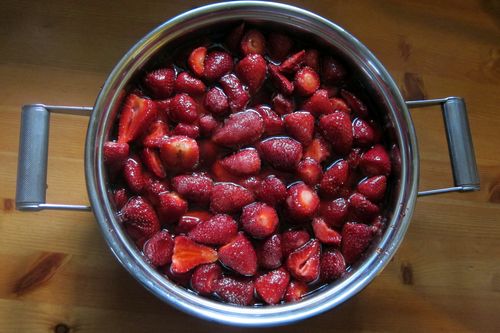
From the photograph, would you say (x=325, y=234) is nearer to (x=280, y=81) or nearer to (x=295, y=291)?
(x=295, y=291)

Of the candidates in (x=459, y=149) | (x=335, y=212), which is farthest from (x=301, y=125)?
(x=459, y=149)

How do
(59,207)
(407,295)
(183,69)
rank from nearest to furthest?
1. (59,207)
2. (183,69)
3. (407,295)

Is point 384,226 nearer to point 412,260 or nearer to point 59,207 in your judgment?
point 412,260

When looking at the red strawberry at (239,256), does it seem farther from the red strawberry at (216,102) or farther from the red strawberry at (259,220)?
the red strawberry at (216,102)

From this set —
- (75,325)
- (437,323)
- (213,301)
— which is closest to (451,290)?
(437,323)

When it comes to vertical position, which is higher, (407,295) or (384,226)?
(384,226)

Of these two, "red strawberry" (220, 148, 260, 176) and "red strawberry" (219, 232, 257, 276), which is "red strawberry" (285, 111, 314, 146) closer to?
"red strawberry" (220, 148, 260, 176)
